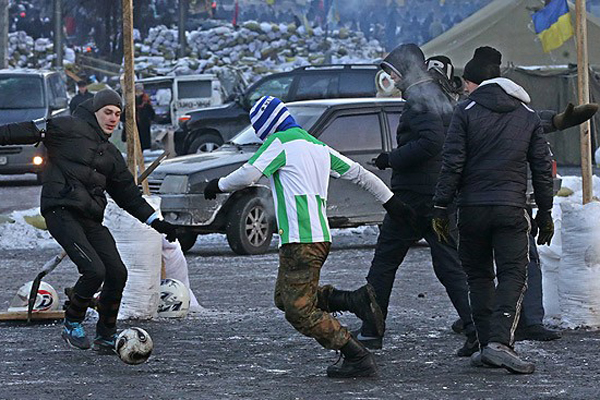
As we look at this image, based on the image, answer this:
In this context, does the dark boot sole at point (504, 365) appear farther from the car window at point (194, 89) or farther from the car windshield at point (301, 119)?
the car window at point (194, 89)

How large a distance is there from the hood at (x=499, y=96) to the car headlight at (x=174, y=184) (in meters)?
6.96

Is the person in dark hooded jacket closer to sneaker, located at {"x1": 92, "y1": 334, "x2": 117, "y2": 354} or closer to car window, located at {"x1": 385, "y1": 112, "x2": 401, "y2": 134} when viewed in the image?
sneaker, located at {"x1": 92, "y1": 334, "x2": 117, "y2": 354}

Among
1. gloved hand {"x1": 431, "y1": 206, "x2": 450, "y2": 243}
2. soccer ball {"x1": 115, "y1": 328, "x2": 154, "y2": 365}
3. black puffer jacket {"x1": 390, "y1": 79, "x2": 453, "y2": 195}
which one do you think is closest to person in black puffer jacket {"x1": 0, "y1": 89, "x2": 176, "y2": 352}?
soccer ball {"x1": 115, "y1": 328, "x2": 154, "y2": 365}

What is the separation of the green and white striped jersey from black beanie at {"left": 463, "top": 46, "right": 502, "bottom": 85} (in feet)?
3.58

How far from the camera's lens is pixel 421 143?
28.7 feet

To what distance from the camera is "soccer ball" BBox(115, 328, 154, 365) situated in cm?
793

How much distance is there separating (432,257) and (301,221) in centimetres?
153

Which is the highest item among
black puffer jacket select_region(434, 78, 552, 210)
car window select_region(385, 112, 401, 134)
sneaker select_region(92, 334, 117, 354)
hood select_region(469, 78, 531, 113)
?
hood select_region(469, 78, 531, 113)

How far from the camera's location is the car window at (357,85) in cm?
2525

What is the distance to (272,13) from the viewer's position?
55656 mm

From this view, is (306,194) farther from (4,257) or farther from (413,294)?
(4,257)

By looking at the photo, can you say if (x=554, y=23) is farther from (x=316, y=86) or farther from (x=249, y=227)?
(x=316, y=86)

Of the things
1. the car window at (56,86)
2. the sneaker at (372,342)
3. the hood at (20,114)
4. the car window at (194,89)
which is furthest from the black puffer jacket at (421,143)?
the car window at (194,89)

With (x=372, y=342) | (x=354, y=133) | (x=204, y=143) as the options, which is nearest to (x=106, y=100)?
(x=372, y=342)
